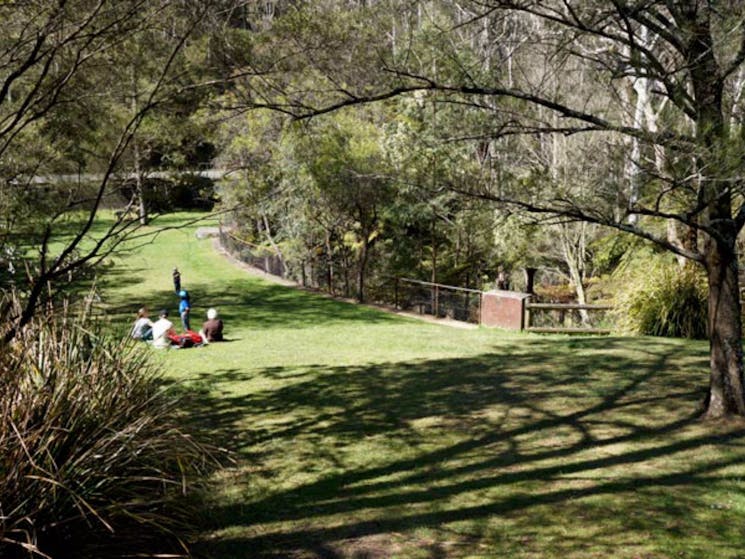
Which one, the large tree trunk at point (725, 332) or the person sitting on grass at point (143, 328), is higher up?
the large tree trunk at point (725, 332)

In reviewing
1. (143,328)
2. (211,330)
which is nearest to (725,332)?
(143,328)

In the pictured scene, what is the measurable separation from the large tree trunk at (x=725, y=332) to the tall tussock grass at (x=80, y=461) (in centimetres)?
485

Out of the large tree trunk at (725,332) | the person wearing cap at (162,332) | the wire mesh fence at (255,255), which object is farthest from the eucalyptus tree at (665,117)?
the wire mesh fence at (255,255)

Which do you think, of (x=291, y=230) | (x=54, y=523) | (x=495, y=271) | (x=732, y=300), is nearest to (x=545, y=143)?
(x=495, y=271)

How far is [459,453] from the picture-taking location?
246 inches

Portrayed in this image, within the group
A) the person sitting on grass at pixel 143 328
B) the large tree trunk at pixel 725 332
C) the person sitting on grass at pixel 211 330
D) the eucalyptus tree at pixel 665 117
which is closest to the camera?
the eucalyptus tree at pixel 665 117

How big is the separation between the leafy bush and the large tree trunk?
679 centimetres

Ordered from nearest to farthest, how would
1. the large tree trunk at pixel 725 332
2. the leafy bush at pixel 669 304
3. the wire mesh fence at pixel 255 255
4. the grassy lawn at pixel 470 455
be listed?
the grassy lawn at pixel 470 455 → the large tree trunk at pixel 725 332 → the leafy bush at pixel 669 304 → the wire mesh fence at pixel 255 255

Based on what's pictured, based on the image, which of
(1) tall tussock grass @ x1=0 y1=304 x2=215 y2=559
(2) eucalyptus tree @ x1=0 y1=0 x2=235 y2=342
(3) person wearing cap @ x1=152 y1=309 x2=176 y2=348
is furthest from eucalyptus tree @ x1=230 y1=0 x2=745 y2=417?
(3) person wearing cap @ x1=152 y1=309 x2=176 y2=348

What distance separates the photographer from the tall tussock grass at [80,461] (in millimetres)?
3959

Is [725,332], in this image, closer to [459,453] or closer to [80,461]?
[459,453]

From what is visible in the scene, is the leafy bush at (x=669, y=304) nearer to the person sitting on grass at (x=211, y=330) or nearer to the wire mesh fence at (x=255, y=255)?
the person sitting on grass at (x=211, y=330)

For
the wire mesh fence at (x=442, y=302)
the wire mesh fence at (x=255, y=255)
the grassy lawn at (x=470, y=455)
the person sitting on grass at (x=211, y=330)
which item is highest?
the wire mesh fence at (x=255, y=255)

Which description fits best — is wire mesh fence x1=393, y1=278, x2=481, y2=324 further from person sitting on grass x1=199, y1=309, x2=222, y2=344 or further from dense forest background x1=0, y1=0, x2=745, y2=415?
person sitting on grass x1=199, y1=309, x2=222, y2=344
